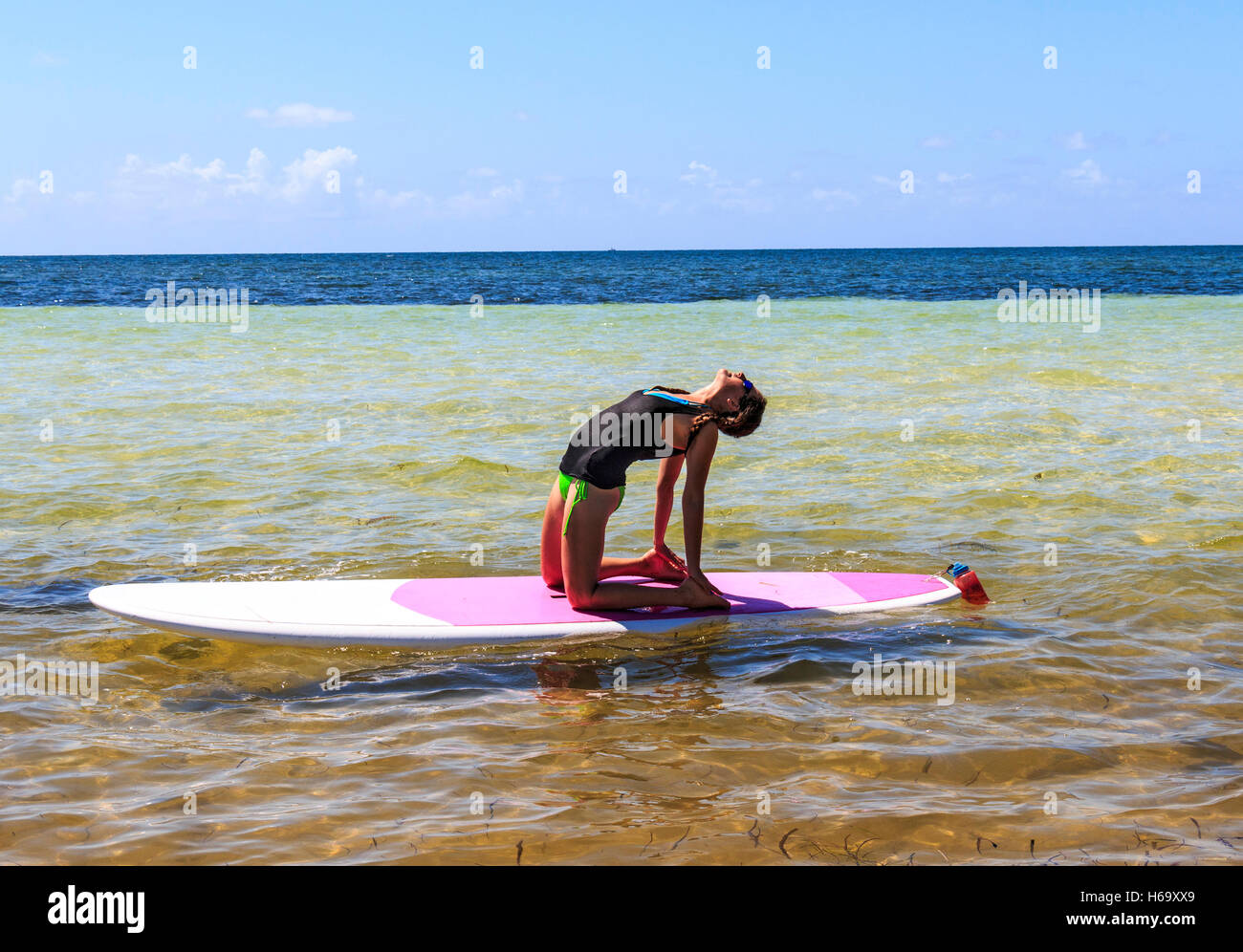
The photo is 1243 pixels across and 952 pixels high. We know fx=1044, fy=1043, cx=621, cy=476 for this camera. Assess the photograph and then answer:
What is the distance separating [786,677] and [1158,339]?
17.7m

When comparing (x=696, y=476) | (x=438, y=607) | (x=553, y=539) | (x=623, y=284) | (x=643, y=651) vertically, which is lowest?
(x=643, y=651)

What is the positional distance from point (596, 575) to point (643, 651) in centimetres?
47

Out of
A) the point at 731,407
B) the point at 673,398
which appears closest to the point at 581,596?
the point at 673,398

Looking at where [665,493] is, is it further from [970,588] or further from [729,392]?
[970,588]

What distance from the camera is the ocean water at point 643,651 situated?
10.3 feet

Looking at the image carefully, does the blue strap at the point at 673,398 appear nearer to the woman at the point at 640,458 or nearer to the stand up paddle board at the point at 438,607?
the woman at the point at 640,458

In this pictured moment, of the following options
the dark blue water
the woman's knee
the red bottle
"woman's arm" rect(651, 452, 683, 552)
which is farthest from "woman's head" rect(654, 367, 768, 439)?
the dark blue water

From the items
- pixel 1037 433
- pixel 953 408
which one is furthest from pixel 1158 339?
pixel 1037 433

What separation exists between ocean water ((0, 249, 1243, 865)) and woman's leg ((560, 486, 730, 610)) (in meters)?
0.21

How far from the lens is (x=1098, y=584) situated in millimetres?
5609

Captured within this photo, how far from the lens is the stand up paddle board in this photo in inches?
187

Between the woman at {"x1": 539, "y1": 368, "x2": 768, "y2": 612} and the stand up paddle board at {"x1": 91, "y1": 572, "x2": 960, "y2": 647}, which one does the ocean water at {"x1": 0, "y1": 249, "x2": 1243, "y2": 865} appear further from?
the woman at {"x1": 539, "y1": 368, "x2": 768, "y2": 612}

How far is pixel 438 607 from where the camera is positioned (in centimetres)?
504
